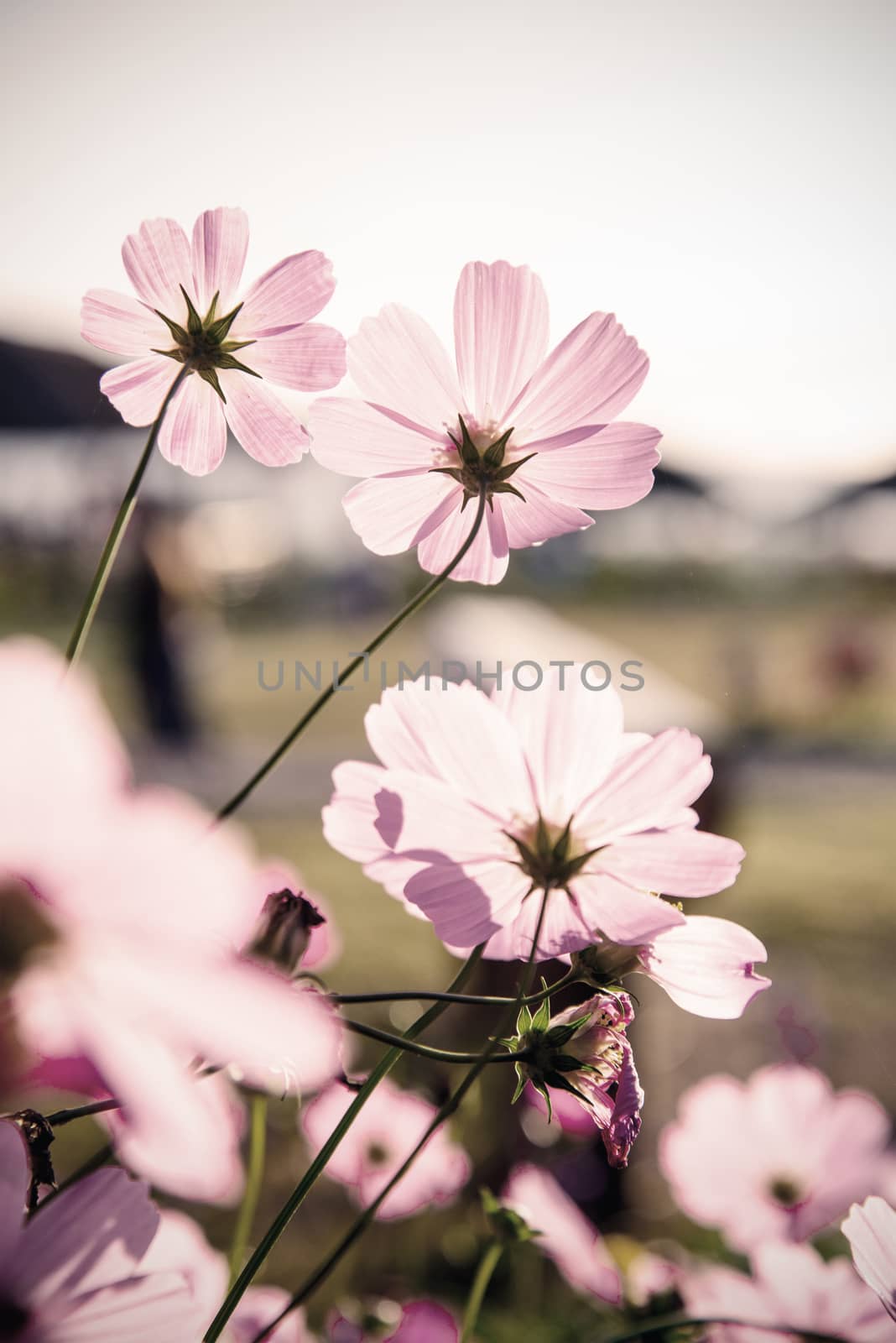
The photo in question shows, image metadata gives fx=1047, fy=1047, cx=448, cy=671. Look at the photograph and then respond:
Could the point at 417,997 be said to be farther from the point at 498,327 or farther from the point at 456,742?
the point at 498,327

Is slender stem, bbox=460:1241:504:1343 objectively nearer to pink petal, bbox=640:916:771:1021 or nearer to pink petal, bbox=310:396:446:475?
pink petal, bbox=640:916:771:1021

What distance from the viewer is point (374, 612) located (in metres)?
10.3

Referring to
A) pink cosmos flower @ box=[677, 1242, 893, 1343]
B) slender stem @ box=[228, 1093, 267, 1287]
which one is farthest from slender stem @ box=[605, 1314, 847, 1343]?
slender stem @ box=[228, 1093, 267, 1287]

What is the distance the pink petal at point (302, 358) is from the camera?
0.97ft

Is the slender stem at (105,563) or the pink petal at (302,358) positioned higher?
the pink petal at (302,358)

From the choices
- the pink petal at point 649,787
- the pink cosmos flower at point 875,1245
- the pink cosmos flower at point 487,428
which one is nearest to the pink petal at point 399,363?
the pink cosmos flower at point 487,428

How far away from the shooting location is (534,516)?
12.1 inches

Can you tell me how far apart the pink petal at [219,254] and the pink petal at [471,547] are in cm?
10

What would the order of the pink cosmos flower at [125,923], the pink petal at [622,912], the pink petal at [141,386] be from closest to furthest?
the pink cosmos flower at [125,923] → the pink petal at [622,912] → the pink petal at [141,386]

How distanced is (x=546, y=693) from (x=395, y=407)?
0.09m

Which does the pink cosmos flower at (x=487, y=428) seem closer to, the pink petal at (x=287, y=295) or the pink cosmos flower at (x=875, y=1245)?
the pink petal at (x=287, y=295)

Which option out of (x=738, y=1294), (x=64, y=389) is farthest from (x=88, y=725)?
(x=64, y=389)

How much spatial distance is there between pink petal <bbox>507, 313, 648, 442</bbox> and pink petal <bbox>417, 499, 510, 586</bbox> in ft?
0.10

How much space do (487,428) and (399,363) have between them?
39 mm
